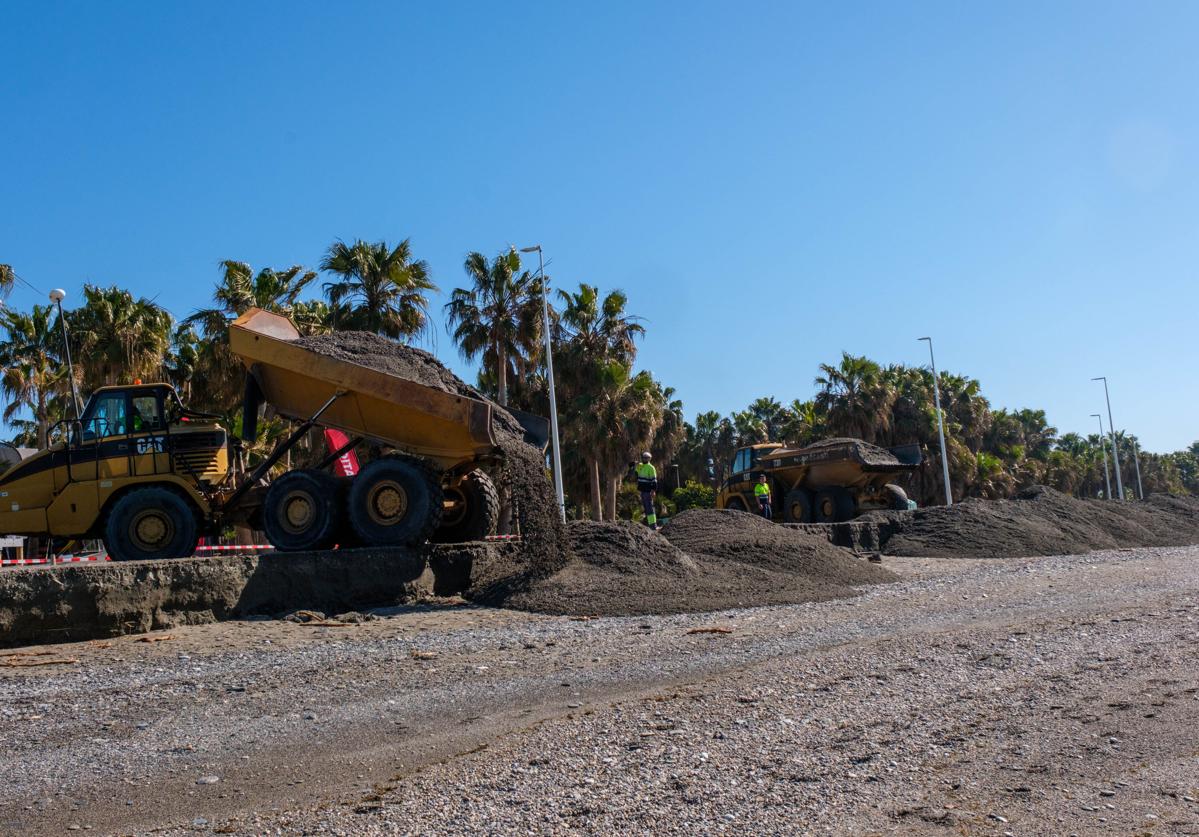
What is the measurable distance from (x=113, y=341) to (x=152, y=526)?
16988 millimetres

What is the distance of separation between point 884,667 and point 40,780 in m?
5.43

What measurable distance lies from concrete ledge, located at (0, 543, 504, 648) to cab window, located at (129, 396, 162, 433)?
294 centimetres

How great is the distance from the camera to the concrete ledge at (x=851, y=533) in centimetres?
1912

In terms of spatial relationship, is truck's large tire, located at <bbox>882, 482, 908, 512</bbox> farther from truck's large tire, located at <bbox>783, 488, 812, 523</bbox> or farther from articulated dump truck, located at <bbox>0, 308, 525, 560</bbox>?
articulated dump truck, located at <bbox>0, 308, 525, 560</bbox>

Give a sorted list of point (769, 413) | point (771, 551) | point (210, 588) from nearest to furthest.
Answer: point (210, 588) → point (771, 551) → point (769, 413)

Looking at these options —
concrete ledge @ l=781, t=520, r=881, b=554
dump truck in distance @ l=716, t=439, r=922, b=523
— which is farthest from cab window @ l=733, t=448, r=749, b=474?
concrete ledge @ l=781, t=520, r=881, b=554

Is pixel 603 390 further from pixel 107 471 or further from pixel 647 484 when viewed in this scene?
pixel 107 471

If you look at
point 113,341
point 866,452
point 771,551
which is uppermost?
point 113,341

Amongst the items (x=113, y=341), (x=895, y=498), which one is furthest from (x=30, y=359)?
(x=895, y=498)

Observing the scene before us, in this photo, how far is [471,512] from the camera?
12.9 meters

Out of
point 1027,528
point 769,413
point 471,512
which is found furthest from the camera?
point 769,413

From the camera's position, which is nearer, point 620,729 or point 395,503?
point 620,729

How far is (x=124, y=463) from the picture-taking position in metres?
12.1

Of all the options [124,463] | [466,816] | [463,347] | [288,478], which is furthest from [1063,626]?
[463,347]
